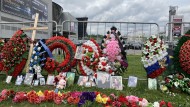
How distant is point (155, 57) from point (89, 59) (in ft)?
5.73

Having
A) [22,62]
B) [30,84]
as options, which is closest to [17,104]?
[30,84]

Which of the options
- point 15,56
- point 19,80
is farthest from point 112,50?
point 15,56

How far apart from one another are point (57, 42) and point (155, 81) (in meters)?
3.07

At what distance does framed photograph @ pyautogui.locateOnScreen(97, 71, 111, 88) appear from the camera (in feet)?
24.1

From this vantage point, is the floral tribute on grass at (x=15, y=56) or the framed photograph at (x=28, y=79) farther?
the floral tribute on grass at (x=15, y=56)

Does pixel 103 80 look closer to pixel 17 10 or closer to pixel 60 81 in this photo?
pixel 60 81

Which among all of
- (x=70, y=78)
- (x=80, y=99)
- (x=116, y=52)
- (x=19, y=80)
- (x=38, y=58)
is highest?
(x=116, y=52)

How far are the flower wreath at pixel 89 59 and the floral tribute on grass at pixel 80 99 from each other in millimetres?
1522

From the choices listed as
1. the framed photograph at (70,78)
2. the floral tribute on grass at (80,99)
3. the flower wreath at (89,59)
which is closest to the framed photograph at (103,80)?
the flower wreath at (89,59)

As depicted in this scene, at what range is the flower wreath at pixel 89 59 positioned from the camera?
25.2 feet

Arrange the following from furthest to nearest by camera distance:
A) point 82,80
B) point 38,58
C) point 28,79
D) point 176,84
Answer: point 38,58, point 28,79, point 82,80, point 176,84

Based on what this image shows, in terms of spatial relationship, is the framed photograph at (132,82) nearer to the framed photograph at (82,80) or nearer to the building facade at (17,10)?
the framed photograph at (82,80)

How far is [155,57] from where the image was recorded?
7.43 meters

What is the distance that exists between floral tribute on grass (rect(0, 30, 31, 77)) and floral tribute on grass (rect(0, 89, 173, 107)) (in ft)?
6.08
